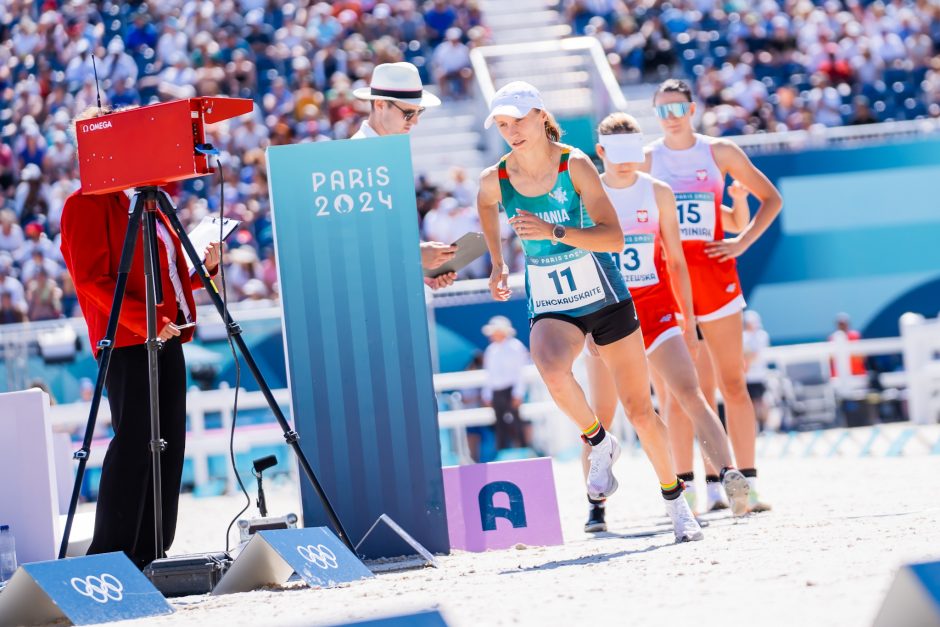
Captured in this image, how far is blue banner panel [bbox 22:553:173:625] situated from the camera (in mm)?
4633

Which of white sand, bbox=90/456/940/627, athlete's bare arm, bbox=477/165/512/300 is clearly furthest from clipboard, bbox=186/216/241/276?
white sand, bbox=90/456/940/627

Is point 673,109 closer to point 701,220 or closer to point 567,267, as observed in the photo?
point 701,220

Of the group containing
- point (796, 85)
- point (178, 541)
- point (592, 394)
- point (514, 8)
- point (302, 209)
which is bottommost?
point (178, 541)

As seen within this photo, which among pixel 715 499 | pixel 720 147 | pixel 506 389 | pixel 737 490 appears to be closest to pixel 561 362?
pixel 737 490

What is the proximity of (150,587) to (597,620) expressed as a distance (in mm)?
1878

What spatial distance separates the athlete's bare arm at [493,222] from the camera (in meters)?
Answer: 6.09

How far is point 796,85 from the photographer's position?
2023cm

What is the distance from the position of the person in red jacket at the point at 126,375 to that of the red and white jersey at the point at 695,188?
3.03m

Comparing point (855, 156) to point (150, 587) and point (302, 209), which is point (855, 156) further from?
point (150, 587)

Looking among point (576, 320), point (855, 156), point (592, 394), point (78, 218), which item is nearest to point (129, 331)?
point (78, 218)

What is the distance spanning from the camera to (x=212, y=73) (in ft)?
61.4

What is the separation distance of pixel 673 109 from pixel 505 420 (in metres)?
6.78

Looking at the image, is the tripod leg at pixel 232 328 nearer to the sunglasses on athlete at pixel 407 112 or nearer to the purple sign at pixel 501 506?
the purple sign at pixel 501 506

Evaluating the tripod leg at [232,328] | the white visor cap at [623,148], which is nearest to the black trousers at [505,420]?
the white visor cap at [623,148]
